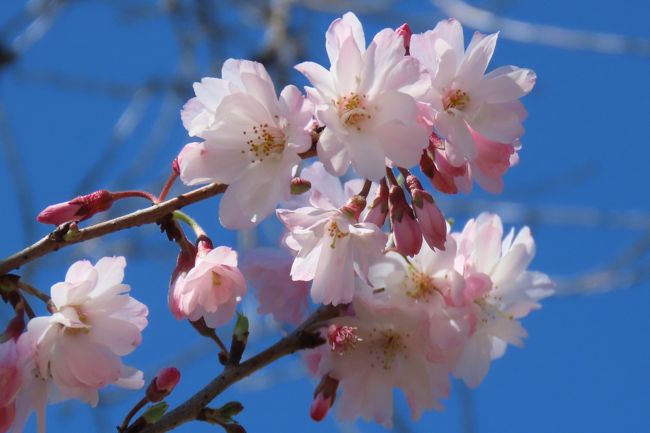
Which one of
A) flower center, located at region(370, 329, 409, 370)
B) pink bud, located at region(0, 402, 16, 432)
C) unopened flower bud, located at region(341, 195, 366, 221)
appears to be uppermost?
unopened flower bud, located at region(341, 195, 366, 221)

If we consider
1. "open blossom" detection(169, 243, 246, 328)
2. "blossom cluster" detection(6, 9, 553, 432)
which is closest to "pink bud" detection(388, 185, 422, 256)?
"blossom cluster" detection(6, 9, 553, 432)

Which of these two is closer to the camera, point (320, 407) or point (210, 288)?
point (210, 288)

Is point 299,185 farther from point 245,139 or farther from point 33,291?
point 33,291

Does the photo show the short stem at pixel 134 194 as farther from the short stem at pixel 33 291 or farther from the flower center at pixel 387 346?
the flower center at pixel 387 346

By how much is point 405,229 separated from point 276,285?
27 cm

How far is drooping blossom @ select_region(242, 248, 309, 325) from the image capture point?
1454 mm

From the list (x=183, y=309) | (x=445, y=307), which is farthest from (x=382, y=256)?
(x=183, y=309)

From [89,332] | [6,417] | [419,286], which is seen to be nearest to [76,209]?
[89,332]

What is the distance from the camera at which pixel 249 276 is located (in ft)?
4.78

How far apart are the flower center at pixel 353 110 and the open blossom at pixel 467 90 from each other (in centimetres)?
8

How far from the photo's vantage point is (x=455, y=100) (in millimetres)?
1272

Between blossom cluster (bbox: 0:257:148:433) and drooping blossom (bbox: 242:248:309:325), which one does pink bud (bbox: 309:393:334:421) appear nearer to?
drooping blossom (bbox: 242:248:309:325)

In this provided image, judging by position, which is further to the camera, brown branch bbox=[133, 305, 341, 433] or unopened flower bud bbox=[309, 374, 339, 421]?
unopened flower bud bbox=[309, 374, 339, 421]

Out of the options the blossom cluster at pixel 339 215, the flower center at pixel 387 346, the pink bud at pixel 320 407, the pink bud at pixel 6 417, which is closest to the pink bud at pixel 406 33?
the blossom cluster at pixel 339 215
